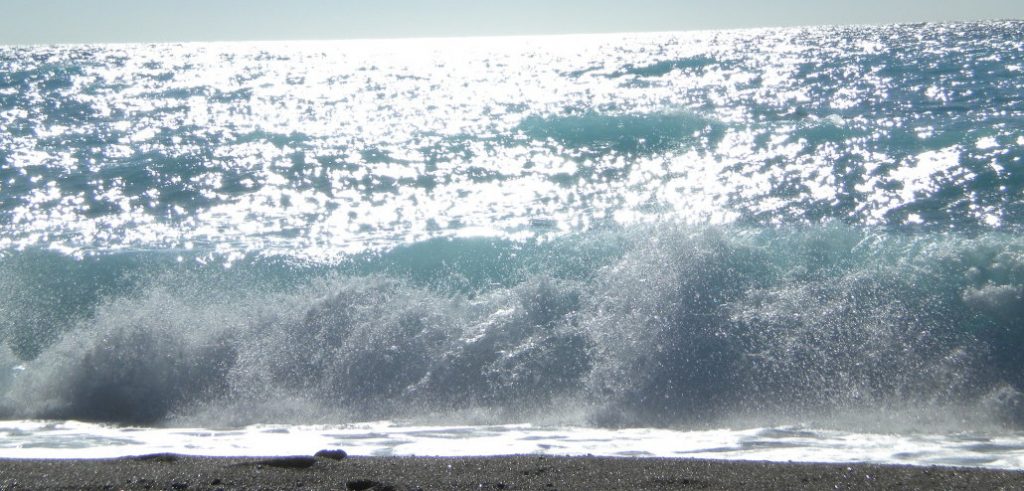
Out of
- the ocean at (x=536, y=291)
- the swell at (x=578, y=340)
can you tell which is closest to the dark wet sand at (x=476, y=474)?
the ocean at (x=536, y=291)

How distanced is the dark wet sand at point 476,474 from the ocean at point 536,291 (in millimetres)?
647

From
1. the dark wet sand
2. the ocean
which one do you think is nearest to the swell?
the ocean

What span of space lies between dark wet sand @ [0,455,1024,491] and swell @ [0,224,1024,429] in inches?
59.0

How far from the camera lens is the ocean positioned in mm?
5844

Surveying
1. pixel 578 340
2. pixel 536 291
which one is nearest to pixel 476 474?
pixel 578 340

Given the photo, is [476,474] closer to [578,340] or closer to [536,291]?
[578,340]

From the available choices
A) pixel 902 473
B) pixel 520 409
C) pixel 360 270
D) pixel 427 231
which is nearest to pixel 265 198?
pixel 427 231

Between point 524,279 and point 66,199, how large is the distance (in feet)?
24.4

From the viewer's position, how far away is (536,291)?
7566mm

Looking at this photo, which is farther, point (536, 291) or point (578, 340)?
point (536, 291)

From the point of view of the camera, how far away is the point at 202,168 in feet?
47.4

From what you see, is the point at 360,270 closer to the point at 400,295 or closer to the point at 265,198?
the point at 400,295

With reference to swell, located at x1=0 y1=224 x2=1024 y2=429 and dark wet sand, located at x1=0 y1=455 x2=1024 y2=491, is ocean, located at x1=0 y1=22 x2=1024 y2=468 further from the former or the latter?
dark wet sand, located at x1=0 y1=455 x2=1024 y2=491

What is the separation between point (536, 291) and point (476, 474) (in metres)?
3.52
